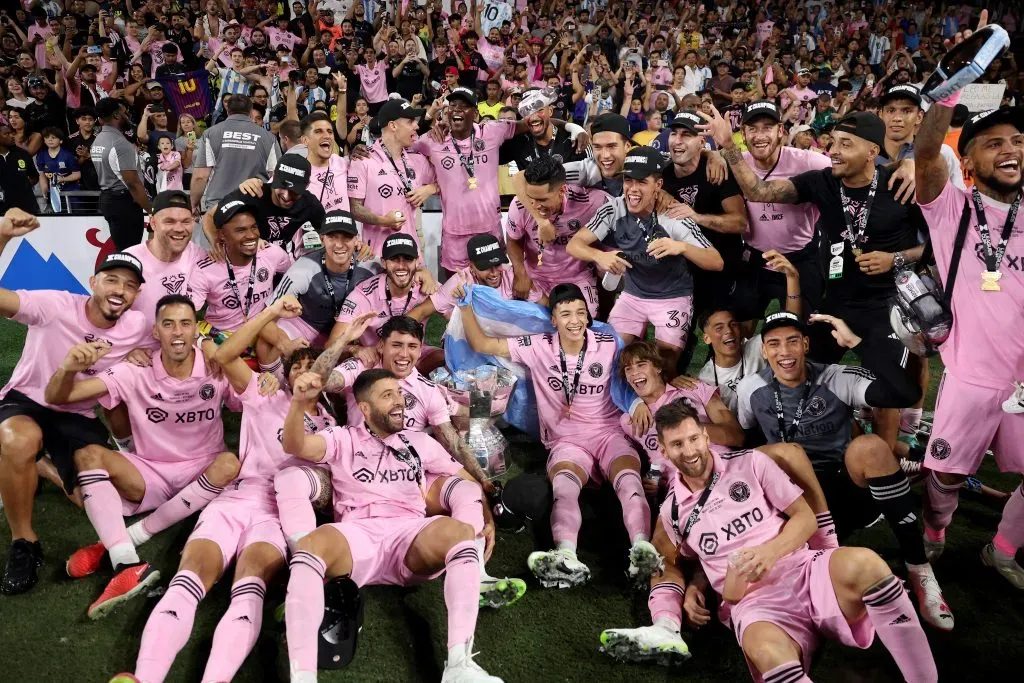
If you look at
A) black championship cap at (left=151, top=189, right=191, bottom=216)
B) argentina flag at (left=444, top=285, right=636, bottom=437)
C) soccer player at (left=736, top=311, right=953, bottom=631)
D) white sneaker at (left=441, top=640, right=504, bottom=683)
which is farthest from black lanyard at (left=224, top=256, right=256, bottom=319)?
soccer player at (left=736, top=311, right=953, bottom=631)

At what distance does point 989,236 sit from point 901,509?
1311mm

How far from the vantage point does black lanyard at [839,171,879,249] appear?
15.2 ft

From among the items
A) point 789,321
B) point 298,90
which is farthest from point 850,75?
point 789,321

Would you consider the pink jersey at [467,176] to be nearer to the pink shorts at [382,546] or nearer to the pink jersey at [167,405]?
the pink jersey at [167,405]

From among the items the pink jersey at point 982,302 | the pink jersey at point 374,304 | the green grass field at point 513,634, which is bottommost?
the green grass field at point 513,634

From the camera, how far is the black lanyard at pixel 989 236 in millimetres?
3635

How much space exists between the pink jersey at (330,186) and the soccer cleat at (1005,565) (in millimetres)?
5093

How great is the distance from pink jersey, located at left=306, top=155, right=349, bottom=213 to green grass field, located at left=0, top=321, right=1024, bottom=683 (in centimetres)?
323

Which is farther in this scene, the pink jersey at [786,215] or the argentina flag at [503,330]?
the argentina flag at [503,330]

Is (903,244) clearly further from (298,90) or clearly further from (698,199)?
(298,90)

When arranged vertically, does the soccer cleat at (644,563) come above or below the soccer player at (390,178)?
below

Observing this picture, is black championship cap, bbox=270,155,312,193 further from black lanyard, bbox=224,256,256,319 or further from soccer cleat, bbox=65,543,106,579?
soccer cleat, bbox=65,543,106,579

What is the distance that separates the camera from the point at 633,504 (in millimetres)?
4363

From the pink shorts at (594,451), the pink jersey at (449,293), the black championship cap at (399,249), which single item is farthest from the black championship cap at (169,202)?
the pink shorts at (594,451)
